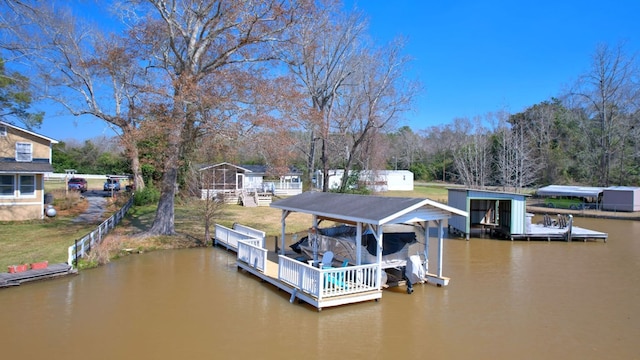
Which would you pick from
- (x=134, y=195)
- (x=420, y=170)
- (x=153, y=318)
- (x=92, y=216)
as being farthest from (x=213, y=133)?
(x=420, y=170)

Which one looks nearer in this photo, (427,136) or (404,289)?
(404,289)

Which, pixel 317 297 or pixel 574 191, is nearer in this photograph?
pixel 317 297

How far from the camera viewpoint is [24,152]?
2298 cm

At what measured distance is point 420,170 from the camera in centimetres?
7544

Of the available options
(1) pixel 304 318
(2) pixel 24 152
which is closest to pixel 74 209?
(2) pixel 24 152

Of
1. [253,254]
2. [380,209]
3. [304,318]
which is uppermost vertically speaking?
[380,209]

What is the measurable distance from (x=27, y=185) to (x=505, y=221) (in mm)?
26698

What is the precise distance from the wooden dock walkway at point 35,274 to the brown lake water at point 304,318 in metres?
0.22

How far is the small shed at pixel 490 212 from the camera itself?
2198cm

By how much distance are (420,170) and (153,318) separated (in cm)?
7006

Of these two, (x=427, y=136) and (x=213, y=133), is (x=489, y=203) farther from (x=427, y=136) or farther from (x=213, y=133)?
(x=427, y=136)

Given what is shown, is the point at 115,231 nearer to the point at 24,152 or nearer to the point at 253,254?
the point at 24,152

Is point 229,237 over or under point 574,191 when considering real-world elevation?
under

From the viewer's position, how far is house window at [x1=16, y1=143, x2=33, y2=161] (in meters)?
22.8
